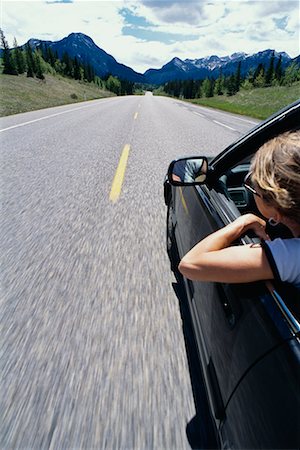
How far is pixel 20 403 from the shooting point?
1750mm

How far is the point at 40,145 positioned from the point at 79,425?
8.34m

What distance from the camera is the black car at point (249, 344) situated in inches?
35.5

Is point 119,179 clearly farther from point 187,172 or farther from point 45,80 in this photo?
point 45,80

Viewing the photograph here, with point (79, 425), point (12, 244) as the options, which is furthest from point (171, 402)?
point (12, 244)

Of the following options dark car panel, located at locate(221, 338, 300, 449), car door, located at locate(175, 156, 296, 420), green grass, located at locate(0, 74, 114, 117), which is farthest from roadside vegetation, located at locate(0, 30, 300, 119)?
dark car panel, located at locate(221, 338, 300, 449)

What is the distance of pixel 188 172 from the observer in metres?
2.55

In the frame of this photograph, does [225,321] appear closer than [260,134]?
Yes

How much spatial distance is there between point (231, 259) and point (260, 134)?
790 millimetres

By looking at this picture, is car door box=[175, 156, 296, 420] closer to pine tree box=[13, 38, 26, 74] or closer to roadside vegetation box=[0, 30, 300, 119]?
roadside vegetation box=[0, 30, 300, 119]

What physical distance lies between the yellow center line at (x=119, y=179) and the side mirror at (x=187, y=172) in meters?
2.24

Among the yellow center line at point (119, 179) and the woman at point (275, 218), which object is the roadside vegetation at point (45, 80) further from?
the woman at point (275, 218)

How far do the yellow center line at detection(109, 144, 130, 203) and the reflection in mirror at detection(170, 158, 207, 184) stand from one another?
2232 millimetres

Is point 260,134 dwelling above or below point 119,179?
above

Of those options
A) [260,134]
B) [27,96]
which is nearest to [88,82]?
[27,96]
